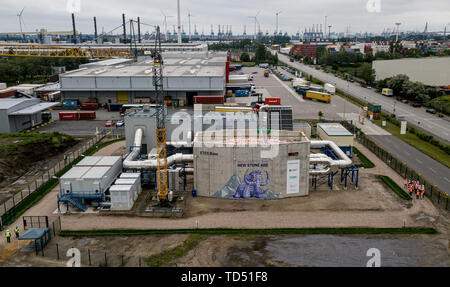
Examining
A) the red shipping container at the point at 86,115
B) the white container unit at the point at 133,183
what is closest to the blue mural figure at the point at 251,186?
the white container unit at the point at 133,183

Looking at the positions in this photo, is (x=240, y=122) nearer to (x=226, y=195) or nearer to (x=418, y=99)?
(x=226, y=195)

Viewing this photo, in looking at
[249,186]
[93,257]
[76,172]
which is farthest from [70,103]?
[93,257]

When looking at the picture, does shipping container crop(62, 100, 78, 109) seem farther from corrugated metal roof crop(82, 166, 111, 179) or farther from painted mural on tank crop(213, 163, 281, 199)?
painted mural on tank crop(213, 163, 281, 199)

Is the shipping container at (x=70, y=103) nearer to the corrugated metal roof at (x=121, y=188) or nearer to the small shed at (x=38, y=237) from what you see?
the corrugated metal roof at (x=121, y=188)

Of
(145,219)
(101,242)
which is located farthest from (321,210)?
(101,242)

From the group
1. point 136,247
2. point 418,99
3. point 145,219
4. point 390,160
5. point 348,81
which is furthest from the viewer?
point 348,81

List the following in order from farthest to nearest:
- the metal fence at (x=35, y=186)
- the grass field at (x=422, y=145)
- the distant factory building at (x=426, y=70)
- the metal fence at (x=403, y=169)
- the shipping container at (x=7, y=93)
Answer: the distant factory building at (x=426, y=70)
the shipping container at (x=7, y=93)
the grass field at (x=422, y=145)
the metal fence at (x=403, y=169)
the metal fence at (x=35, y=186)
